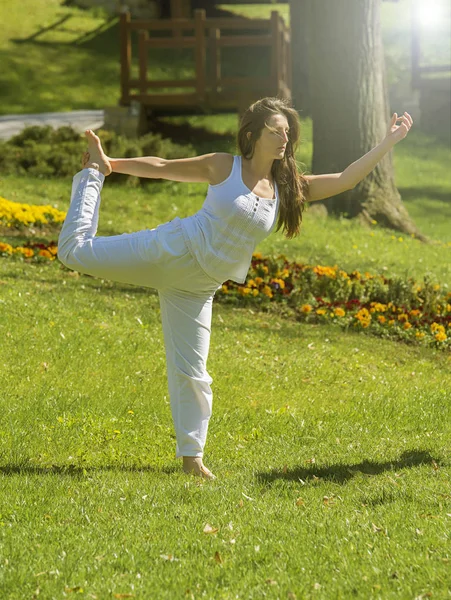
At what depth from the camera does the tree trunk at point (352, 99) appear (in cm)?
1422

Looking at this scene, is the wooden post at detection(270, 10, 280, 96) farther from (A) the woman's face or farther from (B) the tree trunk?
(A) the woman's face

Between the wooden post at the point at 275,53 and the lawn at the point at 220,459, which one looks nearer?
the lawn at the point at 220,459

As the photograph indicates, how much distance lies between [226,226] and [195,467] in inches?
55.3

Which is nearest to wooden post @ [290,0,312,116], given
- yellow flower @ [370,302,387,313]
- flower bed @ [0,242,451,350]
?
flower bed @ [0,242,451,350]

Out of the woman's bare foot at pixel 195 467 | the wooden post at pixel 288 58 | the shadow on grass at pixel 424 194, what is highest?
the wooden post at pixel 288 58

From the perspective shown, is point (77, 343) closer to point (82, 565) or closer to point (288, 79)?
point (82, 565)

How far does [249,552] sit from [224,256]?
158 centimetres

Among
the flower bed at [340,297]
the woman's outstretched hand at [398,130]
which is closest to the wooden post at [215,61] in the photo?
the flower bed at [340,297]

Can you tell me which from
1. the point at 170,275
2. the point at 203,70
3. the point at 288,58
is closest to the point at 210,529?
the point at 170,275

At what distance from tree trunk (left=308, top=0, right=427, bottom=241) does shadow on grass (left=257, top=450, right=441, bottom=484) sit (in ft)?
29.6

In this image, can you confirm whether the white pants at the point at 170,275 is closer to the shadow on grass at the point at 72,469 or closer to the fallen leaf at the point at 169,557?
the shadow on grass at the point at 72,469

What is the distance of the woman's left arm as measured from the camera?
16.9 feet

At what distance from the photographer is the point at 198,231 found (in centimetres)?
483

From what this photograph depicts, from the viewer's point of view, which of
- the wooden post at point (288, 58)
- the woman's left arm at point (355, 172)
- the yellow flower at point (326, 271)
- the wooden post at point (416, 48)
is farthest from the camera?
the wooden post at point (416, 48)
